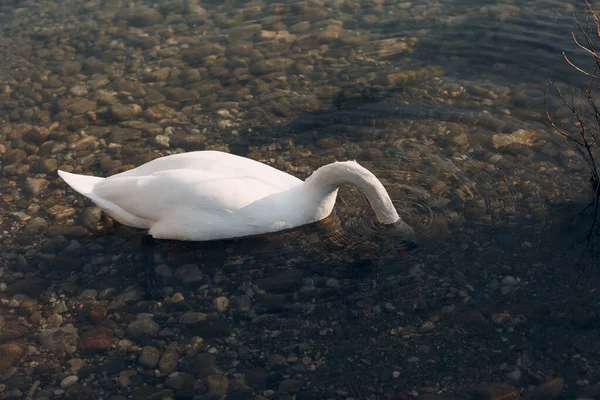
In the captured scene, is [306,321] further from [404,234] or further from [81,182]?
[81,182]

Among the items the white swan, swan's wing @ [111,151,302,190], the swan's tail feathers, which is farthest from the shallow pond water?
swan's wing @ [111,151,302,190]

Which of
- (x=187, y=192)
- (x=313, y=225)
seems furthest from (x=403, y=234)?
(x=187, y=192)

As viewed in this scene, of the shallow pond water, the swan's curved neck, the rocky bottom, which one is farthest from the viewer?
the swan's curved neck

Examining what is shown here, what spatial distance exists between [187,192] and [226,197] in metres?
0.41

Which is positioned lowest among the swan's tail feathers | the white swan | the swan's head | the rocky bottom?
the rocky bottom

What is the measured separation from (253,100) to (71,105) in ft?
8.45

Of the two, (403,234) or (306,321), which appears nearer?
(306,321)

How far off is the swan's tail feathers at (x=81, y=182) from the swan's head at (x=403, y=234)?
3.23 meters

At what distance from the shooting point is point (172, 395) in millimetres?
6234

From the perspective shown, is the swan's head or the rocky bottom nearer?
the rocky bottom

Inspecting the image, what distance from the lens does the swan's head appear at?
751 cm

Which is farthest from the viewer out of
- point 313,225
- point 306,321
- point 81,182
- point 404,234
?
point 81,182

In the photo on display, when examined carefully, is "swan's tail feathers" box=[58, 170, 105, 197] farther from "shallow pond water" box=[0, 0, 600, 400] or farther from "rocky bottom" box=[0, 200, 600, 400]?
"rocky bottom" box=[0, 200, 600, 400]

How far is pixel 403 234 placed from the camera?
7.62m
